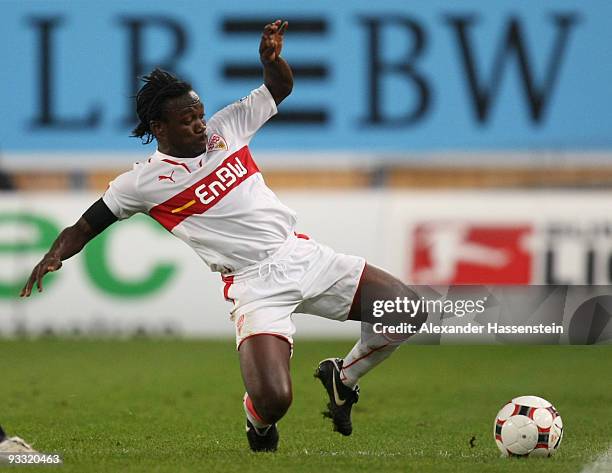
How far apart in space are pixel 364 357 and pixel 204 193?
135cm

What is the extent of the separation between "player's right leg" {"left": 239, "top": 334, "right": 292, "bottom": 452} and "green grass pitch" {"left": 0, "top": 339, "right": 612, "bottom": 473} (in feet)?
0.52

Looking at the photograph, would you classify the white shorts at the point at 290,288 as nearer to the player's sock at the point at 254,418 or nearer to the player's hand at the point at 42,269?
the player's sock at the point at 254,418

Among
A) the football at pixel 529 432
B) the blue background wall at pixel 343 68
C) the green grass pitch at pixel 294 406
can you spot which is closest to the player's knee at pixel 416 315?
the green grass pitch at pixel 294 406

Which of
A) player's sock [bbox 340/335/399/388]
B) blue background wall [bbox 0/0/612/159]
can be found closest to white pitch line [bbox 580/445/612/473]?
player's sock [bbox 340/335/399/388]

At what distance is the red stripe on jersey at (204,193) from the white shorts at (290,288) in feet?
1.39

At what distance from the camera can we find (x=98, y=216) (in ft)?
24.1

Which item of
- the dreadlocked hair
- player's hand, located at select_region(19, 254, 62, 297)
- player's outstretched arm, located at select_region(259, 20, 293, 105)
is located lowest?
player's hand, located at select_region(19, 254, 62, 297)

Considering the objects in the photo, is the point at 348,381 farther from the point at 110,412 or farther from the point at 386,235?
the point at 386,235

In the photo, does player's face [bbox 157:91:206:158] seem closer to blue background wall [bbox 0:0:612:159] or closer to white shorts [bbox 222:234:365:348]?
white shorts [bbox 222:234:365:348]

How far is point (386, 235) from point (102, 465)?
8.66m

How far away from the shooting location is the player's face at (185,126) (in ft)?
24.1

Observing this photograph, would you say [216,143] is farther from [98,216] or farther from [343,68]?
[343,68]

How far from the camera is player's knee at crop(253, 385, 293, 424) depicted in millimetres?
6895

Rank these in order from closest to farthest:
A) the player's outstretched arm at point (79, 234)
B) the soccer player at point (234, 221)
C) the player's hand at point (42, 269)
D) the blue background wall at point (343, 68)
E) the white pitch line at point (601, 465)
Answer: the white pitch line at point (601, 465)
the player's hand at point (42, 269)
the player's outstretched arm at point (79, 234)
the soccer player at point (234, 221)
the blue background wall at point (343, 68)
